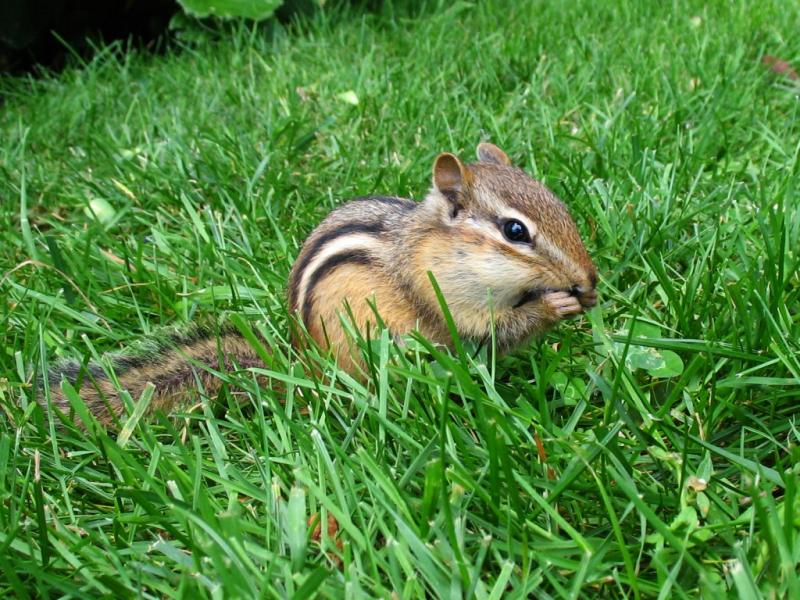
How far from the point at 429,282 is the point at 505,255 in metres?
0.25

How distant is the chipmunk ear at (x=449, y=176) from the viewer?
2488 millimetres

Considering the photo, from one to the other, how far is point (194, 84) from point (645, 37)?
2700 mm

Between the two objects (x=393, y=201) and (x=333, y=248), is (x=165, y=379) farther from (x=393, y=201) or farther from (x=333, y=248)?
(x=393, y=201)

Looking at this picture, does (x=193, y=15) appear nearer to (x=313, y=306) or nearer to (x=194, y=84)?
(x=194, y=84)

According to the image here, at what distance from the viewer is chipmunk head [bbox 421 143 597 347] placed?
227cm

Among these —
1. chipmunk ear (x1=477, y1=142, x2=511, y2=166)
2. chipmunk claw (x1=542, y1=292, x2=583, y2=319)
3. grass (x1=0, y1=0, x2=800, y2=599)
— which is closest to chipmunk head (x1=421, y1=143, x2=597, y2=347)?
chipmunk claw (x1=542, y1=292, x2=583, y2=319)

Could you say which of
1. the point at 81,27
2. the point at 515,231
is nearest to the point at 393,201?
the point at 515,231

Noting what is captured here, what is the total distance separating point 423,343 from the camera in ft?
6.42

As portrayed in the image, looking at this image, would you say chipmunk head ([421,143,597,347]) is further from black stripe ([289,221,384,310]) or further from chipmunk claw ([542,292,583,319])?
black stripe ([289,221,384,310])

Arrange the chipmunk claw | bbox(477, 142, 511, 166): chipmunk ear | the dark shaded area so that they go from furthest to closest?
1. the dark shaded area
2. bbox(477, 142, 511, 166): chipmunk ear
3. the chipmunk claw

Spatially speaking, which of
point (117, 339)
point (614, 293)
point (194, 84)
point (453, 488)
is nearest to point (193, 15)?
point (194, 84)

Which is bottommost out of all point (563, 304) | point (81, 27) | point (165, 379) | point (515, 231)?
point (165, 379)

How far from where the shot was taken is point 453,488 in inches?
66.9

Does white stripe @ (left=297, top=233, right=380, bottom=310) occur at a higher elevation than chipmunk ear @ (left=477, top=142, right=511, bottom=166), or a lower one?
lower
